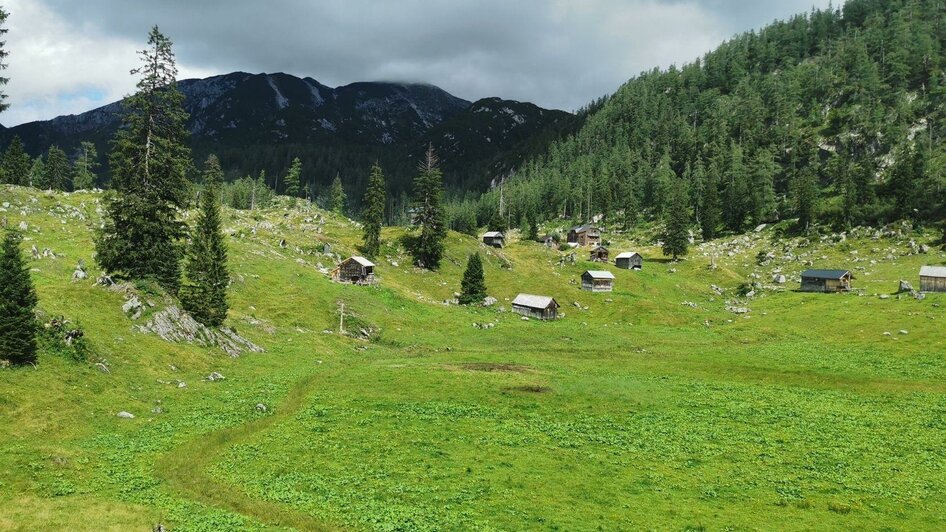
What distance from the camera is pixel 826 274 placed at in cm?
10106

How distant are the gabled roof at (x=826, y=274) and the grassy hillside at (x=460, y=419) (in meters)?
12.5

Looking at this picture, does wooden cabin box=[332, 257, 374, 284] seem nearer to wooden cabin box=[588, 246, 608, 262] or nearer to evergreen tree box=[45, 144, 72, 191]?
wooden cabin box=[588, 246, 608, 262]

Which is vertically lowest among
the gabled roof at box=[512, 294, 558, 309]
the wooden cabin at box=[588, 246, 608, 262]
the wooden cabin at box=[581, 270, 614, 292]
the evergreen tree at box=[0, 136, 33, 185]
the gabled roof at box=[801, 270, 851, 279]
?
the gabled roof at box=[512, 294, 558, 309]

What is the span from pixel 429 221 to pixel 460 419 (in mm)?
77657

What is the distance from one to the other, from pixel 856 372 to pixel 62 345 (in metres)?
75.9

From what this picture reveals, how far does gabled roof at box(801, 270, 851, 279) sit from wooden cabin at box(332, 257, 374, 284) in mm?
85949

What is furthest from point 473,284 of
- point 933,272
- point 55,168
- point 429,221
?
point 55,168

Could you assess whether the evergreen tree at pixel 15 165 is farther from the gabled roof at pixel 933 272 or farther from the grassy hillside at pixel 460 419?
the gabled roof at pixel 933 272

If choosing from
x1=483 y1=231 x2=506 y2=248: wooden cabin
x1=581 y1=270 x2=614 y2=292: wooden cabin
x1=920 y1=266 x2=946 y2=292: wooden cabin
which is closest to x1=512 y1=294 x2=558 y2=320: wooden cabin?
x1=581 y1=270 x2=614 y2=292: wooden cabin

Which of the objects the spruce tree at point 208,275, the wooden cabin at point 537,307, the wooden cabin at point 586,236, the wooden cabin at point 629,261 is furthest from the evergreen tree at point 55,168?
the wooden cabin at point 629,261

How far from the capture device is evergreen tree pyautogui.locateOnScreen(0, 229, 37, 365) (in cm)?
3491

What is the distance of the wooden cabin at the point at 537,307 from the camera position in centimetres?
9212

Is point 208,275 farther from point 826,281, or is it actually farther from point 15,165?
point 15,165

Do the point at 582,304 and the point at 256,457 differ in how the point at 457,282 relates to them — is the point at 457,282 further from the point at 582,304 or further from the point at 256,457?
the point at 256,457
